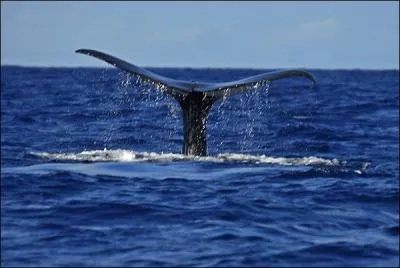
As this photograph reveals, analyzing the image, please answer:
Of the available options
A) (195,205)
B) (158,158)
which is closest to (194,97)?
(158,158)

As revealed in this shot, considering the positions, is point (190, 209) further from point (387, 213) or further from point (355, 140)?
point (355, 140)

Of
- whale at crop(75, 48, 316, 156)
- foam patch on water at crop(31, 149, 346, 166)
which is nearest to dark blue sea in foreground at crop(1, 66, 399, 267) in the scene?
foam patch on water at crop(31, 149, 346, 166)

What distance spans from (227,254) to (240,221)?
4.20 ft

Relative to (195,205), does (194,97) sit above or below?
above

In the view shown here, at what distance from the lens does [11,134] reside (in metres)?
18.6

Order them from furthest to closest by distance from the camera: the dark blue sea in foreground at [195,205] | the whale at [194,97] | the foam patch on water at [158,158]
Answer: the whale at [194,97]
the foam patch on water at [158,158]
the dark blue sea in foreground at [195,205]

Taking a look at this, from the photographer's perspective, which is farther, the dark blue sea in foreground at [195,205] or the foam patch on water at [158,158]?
the foam patch on water at [158,158]

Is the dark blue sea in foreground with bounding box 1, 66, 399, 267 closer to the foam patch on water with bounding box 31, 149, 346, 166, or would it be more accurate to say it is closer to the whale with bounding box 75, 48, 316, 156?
the foam patch on water with bounding box 31, 149, 346, 166

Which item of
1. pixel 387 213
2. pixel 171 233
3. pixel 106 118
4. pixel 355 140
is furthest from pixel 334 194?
pixel 106 118

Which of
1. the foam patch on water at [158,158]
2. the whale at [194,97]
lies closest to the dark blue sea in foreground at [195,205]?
the foam patch on water at [158,158]

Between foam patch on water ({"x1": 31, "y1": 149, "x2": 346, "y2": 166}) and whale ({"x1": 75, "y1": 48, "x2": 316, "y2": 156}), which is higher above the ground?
whale ({"x1": 75, "y1": 48, "x2": 316, "y2": 156})

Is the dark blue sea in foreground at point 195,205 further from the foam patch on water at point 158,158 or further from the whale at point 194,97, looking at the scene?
the whale at point 194,97

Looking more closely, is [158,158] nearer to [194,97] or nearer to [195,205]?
[194,97]

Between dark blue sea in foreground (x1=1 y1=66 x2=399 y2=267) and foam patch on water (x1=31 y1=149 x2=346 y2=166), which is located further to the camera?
foam patch on water (x1=31 y1=149 x2=346 y2=166)
